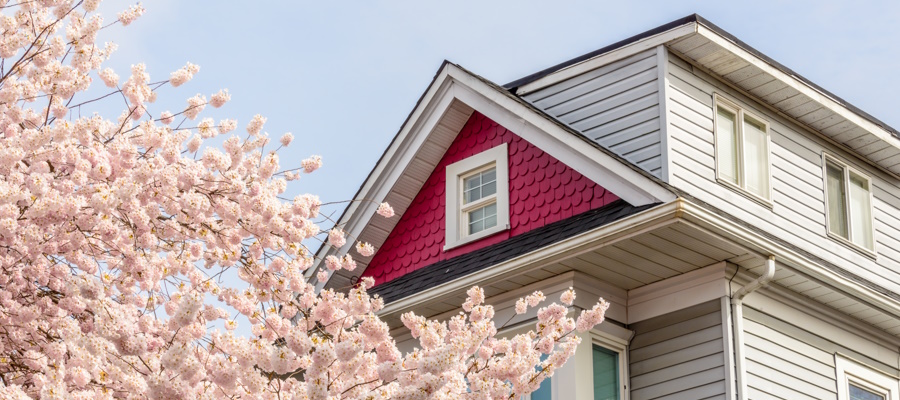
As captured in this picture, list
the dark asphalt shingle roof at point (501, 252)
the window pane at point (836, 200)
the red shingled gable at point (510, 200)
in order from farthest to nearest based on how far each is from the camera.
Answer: the window pane at point (836, 200)
the red shingled gable at point (510, 200)
the dark asphalt shingle roof at point (501, 252)

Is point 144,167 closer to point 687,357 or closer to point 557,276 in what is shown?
point 557,276

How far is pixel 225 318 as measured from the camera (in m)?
9.36

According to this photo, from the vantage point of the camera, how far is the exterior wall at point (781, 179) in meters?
11.5

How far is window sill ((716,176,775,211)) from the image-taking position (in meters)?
11.7

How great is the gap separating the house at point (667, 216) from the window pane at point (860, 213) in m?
0.03

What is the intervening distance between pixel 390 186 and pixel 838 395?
19.0 ft

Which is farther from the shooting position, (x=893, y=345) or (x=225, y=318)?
(x=893, y=345)

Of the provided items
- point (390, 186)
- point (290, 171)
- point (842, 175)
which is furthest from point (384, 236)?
point (842, 175)

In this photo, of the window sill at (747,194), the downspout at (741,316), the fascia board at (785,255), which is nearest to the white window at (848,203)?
the window sill at (747,194)

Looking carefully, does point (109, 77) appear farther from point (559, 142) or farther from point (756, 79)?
point (756, 79)

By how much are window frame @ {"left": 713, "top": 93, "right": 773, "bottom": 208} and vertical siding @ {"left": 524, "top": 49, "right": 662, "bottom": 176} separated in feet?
2.47

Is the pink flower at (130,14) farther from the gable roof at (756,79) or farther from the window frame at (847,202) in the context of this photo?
the window frame at (847,202)

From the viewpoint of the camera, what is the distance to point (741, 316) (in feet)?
35.0

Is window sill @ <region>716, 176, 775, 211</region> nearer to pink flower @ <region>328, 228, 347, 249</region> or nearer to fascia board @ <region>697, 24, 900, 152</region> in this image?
fascia board @ <region>697, 24, 900, 152</region>
